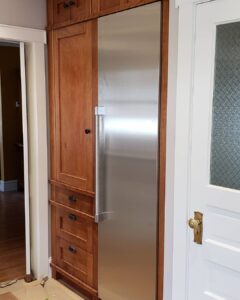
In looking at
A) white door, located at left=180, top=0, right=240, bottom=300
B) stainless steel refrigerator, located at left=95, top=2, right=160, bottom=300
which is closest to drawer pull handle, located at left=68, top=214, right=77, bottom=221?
stainless steel refrigerator, located at left=95, top=2, right=160, bottom=300

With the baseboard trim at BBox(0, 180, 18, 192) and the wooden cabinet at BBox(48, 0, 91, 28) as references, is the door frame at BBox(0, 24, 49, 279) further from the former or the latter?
the baseboard trim at BBox(0, 180, 18, 192)

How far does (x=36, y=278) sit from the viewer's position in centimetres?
315

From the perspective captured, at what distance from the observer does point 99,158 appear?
99.1 inches

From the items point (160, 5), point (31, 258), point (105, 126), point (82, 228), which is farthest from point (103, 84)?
point (31, 258)

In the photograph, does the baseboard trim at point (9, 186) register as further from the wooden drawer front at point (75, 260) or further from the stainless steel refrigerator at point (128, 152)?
the stainless steel refrigerator at point (128, 152)

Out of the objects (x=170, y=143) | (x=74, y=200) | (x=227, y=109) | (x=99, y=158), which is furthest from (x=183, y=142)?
(x=74, y=200)

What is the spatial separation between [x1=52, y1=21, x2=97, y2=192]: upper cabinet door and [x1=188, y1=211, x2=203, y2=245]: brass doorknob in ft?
3.09

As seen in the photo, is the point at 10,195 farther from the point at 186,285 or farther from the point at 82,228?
the point at 186,285

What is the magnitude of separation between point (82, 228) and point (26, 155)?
2.57ft

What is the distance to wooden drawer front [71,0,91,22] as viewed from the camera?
2.54 metres

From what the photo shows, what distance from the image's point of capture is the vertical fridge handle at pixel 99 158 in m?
2.48

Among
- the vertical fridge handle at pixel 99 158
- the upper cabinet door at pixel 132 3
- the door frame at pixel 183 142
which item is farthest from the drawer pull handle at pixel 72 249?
the upper cabinet door at pixel 132 3

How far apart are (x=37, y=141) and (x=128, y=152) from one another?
3.28ft

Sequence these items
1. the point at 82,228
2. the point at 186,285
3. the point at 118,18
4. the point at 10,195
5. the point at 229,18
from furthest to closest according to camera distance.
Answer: the point at 10,195, the point at 82,228, the point at 118,18, the point at 186,285, the point at 229,18
